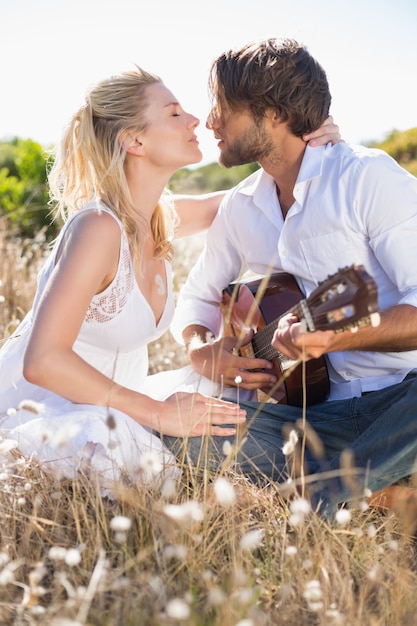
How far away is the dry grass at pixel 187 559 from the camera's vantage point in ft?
6.21

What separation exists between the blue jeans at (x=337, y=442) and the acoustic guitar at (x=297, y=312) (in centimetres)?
12

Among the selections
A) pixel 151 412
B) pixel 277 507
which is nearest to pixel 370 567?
pixel 277 507

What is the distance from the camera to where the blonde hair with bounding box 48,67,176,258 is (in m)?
3.21

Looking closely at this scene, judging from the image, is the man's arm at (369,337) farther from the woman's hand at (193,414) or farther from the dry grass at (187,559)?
the dry grass at (187,559)

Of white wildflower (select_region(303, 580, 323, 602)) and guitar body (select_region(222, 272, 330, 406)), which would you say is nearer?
white wildflower (select_region(303, 580, 323, 602))

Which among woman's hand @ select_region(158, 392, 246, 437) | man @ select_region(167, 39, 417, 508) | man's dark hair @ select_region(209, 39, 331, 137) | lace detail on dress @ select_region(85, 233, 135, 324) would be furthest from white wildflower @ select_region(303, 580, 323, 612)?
man's dark hair @ select_region(209, 39, 331, 137)

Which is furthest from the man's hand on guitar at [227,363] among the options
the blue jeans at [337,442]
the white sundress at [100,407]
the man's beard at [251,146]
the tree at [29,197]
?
the tree at [29,197]

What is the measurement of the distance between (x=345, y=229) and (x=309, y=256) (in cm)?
Answer: 25

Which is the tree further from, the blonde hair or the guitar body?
the guitar body

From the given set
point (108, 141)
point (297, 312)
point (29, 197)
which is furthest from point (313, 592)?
point (29, 197)

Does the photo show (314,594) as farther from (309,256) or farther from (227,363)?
(309,256)

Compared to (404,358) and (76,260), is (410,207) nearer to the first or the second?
(404,358)

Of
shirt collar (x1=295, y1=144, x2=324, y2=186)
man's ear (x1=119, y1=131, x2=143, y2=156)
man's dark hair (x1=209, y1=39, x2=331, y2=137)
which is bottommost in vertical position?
shirt collar (x1=295, y1=144, x2=324, y2=186)

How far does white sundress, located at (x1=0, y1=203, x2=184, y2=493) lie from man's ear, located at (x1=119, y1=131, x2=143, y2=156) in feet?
1.27
